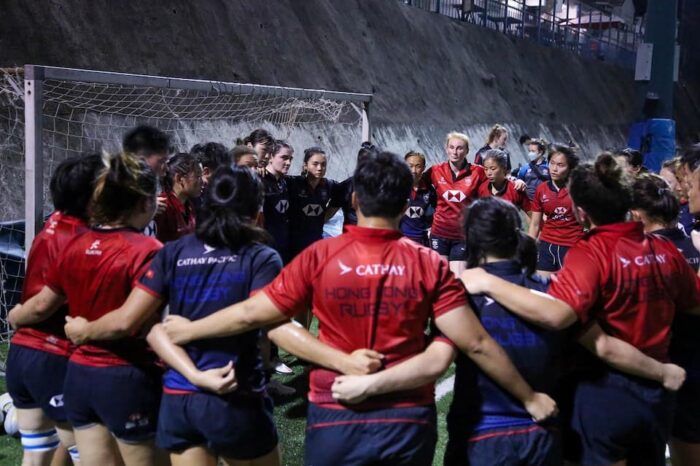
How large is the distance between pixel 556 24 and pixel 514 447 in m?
26.0

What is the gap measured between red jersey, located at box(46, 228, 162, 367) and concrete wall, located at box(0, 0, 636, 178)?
6.90 meters

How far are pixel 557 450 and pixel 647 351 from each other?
555mm

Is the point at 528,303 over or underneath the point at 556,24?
underneath

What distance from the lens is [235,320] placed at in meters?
2.61

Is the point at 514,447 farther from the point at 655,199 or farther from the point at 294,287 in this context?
the point at 655,199

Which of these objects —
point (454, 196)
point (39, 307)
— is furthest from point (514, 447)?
point (454, 196)

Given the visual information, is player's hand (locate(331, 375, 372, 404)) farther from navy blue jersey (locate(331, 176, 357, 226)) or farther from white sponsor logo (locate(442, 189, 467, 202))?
white sponsor logo (locate(442, 189, 467, 202))

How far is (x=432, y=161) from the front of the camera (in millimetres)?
16891

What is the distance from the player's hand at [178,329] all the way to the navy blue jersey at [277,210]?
144 inches

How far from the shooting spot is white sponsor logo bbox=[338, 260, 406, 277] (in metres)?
2.50

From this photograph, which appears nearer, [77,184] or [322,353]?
[322,353]

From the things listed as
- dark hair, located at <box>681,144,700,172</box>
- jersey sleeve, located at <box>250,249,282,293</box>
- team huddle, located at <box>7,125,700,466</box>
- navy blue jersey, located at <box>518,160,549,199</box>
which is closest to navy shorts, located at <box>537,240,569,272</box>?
navy blue jersey, located at <box>518,160,549,199</box>

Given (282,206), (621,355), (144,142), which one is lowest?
(621,355)

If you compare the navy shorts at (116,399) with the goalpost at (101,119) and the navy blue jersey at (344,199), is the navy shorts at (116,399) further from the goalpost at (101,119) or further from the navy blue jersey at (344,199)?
the navy blue jersey at (344,199)
